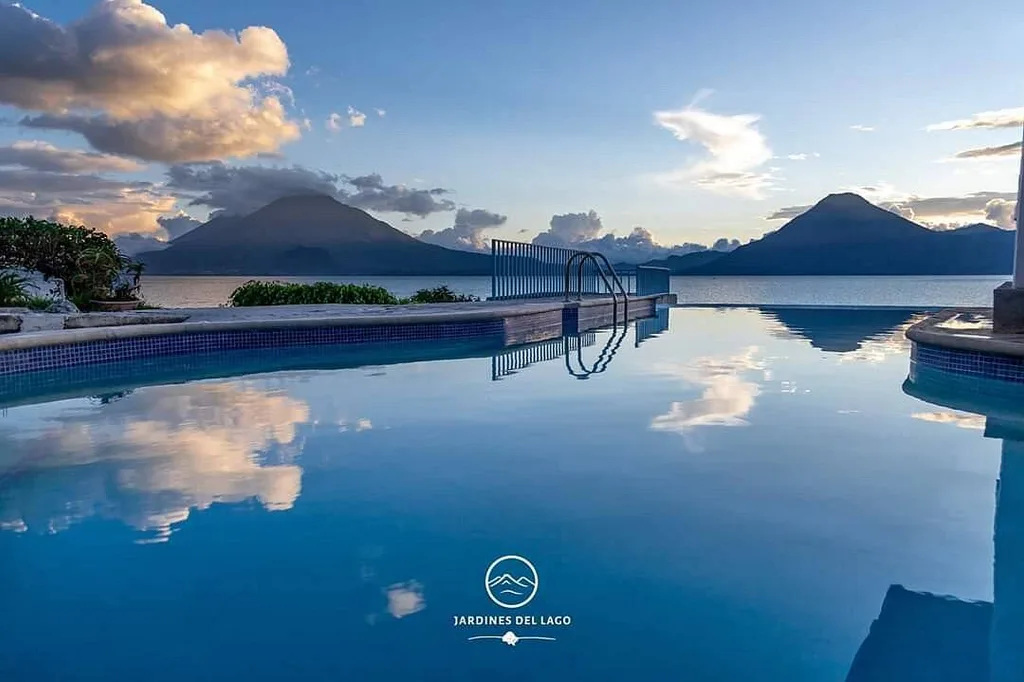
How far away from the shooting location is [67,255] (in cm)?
1101

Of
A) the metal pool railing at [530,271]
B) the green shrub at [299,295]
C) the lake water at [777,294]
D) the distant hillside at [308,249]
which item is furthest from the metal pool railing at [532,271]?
the distant hillside at [308,249]

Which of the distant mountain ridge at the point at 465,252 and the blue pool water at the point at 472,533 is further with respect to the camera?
the distant mountain ridge at the point at 465,252

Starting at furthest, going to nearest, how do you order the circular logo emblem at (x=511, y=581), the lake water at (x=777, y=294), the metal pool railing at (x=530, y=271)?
the lake water at (x=777, y=294), the metal pool railing at (x=530, y=271), the circular logo emblem at (x=511, y=581)

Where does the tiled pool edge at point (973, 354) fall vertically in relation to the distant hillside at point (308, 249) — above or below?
below

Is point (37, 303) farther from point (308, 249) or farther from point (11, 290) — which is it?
point (308, 249)

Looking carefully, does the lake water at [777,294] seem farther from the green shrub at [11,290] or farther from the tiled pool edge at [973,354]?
the tiled pool edge at [973,354]

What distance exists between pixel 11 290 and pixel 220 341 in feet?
11.8

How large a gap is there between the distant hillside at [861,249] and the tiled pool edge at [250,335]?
3063 inches

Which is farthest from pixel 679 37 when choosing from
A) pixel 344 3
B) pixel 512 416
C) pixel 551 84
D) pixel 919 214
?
pixel 919 214

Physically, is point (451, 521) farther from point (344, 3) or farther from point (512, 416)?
point (344, 3)

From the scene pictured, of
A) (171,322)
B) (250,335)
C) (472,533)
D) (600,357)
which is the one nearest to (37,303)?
(171,322)

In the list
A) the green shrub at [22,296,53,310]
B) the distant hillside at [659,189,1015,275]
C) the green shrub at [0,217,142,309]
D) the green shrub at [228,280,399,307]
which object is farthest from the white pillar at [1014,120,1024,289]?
the distant hillside at [659,189,1015,275]

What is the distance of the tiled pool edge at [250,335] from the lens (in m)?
6.98

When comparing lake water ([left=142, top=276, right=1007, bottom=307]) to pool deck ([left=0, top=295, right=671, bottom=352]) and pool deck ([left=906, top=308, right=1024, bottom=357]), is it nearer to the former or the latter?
pool deck ([left=0, top=295, right=671, bottom=352])
